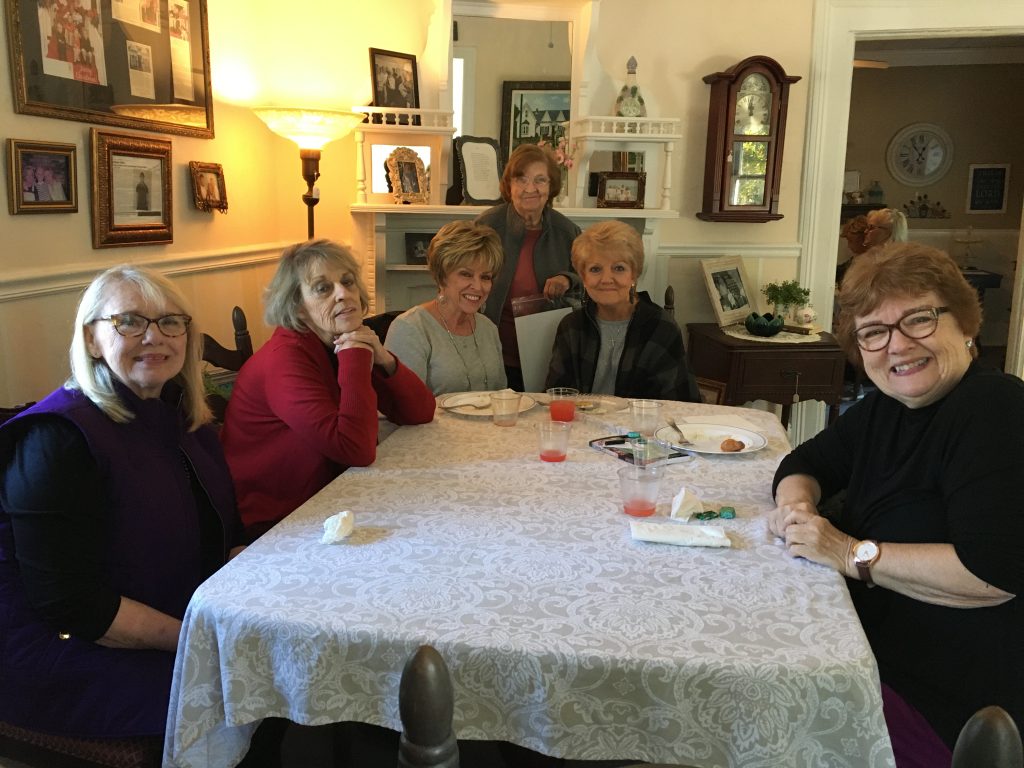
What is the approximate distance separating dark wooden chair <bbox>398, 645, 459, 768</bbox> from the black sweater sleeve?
838mm

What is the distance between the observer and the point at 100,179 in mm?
2344

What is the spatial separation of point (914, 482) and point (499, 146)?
8.76 feet

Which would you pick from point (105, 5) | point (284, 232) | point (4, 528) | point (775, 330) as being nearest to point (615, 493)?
point (4, 528)

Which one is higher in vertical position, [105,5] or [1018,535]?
[105,5]

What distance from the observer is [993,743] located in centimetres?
55

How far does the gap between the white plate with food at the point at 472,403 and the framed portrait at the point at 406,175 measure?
1.46 meters

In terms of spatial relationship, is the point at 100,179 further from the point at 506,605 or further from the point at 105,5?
the point at 506,605

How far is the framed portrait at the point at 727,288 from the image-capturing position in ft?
12.2

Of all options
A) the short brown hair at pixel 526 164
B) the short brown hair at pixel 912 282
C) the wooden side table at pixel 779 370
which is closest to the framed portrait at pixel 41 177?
the short brown hair at pixel 526 164

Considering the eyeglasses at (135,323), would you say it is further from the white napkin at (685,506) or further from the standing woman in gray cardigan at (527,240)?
the standing woman in gray cardigan at (527,240)

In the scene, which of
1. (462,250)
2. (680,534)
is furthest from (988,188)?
(680,534)

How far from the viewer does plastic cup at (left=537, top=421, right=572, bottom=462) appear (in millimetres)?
1696

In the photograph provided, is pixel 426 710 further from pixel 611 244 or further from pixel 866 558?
pixel 611 244

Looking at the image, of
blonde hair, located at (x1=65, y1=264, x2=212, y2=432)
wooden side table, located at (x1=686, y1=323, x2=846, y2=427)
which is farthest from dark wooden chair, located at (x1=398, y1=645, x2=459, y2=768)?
wooden side table, located at (x1=686, y1=323, x2=846, y2=427)
